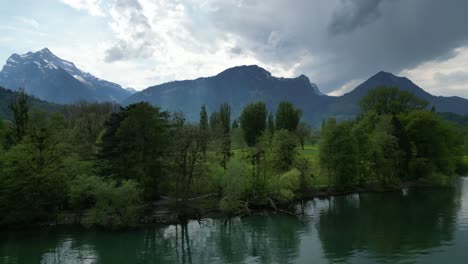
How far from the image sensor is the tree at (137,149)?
45156 mm

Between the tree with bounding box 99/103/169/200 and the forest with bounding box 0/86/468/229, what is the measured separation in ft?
0.47

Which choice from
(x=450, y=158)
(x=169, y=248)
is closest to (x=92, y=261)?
(x=169, y=248)

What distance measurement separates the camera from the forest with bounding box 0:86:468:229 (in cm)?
3988

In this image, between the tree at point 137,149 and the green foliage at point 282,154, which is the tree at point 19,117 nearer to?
the tree at point 137,149

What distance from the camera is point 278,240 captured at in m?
36.0

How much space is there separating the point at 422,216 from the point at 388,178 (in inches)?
854

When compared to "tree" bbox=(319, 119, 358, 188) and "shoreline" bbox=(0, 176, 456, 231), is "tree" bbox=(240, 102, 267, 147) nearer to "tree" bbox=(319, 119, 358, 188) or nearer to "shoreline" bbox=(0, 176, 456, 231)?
"tree" bbox=(319, 119, 358, 188)

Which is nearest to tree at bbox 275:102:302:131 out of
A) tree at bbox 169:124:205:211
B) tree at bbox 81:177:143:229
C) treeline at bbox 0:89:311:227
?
treeline at bbox 0:89:311:227

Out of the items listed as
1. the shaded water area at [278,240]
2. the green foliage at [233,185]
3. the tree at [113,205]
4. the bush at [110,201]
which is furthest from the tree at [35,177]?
the green foliage at [233,185]

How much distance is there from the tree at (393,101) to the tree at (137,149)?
6950 cm

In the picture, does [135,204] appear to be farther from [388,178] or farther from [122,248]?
[388,178]

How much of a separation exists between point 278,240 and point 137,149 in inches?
914

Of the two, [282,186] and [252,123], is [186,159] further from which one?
[252,123]

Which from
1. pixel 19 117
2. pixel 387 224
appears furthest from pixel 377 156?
pixel 19 117
